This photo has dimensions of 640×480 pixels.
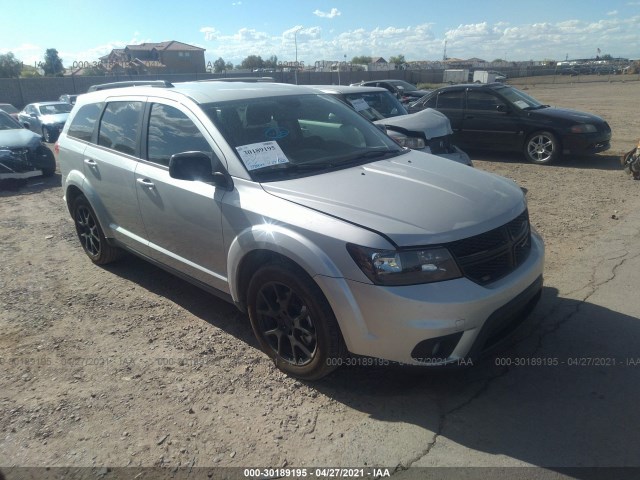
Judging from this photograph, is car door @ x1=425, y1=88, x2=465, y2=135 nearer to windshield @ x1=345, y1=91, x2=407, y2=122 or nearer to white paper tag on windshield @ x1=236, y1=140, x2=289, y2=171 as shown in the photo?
windshield @ x1=345, y1=91, x2=407, y2=122

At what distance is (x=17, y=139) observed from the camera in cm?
1028

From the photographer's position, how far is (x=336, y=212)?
9.41 ft

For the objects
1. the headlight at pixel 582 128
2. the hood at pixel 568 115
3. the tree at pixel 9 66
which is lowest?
the headlight at pixel 582 128

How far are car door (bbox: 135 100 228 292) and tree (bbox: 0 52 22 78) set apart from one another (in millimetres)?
67882

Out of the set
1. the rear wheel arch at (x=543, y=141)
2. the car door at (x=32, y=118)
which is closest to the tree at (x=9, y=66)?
the car door at (x=32, y=118)

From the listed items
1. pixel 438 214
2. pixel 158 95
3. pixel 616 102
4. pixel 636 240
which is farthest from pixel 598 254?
pixel 616 102

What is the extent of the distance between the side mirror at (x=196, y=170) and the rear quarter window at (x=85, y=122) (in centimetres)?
213

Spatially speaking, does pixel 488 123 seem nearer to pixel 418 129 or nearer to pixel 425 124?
pixel 425 124

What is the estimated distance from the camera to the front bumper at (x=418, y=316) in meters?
2.63

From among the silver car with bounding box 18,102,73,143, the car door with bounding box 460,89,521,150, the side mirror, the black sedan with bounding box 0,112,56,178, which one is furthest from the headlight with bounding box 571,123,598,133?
the silver car with bounding box 18,102,73,143

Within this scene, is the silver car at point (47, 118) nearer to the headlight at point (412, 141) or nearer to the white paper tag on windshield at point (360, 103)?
the white paper tag on windshield at point (360, 103)

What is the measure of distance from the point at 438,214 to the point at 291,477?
1.64 m

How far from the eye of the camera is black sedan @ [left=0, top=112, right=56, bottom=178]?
982 cm

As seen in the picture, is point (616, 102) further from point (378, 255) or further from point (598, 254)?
point (378, 255)
